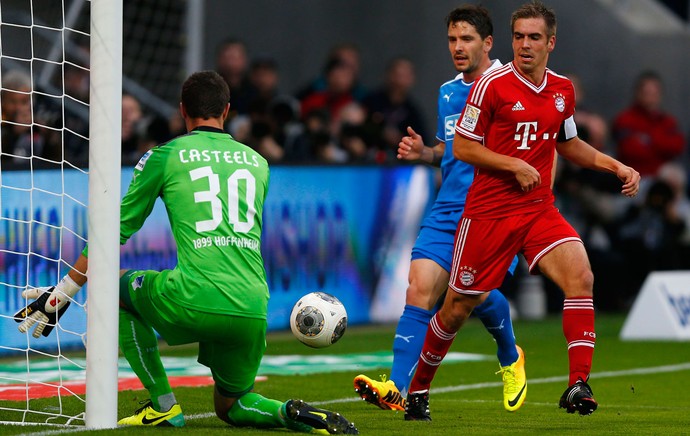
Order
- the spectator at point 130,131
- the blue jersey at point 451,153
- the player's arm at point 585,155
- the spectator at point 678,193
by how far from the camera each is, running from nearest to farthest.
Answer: the player's arm at point 585,155 → the blue jersey at point 451,153 → the spectator at point 130,131 → the spectator at point 678,193

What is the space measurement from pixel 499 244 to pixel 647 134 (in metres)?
10.8

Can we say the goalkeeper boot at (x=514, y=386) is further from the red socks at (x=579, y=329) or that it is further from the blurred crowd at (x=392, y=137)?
the blurred crowd at (x=392, y=137)

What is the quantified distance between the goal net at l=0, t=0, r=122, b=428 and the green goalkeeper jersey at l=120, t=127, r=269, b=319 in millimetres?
206

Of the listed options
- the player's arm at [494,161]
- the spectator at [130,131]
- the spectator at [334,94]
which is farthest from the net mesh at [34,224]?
the spectator at [334,94]

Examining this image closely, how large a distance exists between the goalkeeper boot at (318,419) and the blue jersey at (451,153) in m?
2.06

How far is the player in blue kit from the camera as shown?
8.07 m

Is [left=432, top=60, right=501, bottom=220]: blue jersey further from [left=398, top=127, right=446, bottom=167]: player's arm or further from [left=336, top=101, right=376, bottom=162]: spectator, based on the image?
[left=336, top=101, right=376, bottom=162]: spectator

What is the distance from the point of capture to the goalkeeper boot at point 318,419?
6.49 m

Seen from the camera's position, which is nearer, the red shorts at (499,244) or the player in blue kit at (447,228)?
the red shorts at (499,244)

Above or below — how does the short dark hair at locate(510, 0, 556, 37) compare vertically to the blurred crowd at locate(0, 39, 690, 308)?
above

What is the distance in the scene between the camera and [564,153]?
7.75m

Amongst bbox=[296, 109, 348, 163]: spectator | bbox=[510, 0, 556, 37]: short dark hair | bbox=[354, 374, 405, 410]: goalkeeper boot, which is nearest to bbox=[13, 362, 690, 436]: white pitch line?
bbox=[354, 374, 405, 410]: goalkeeper boot

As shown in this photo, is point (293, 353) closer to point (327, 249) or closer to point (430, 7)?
point (327, 249)

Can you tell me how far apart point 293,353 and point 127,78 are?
5.72 m
